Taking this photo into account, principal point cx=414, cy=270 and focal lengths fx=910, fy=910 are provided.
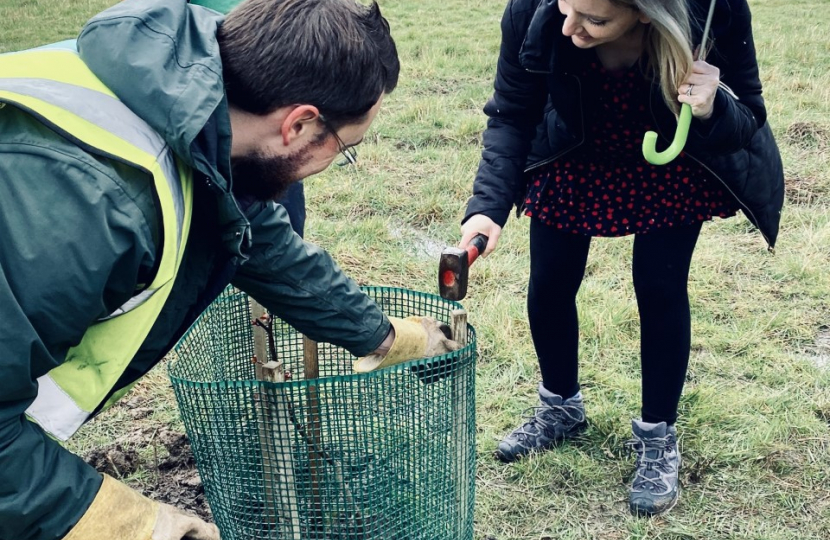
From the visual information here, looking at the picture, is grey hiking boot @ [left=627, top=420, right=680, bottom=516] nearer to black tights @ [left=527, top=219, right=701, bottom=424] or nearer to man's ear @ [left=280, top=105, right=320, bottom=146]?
black tights @ [left=527, top=219, right=701, bottom=424]

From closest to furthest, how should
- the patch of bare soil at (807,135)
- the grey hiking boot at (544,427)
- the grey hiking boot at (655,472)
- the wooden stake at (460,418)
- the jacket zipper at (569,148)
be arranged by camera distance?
the wooden stake at (460,418)
the jacket zipper at (569,148)
the grey hiking boot at (655,472)
the grey hiking boot at (544,427)
the patch of bare soil at (807,135)

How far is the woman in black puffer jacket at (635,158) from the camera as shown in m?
2.21

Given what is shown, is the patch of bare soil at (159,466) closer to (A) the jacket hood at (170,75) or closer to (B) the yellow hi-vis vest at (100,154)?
(B) the yellow hi-vis vest at (100,154)

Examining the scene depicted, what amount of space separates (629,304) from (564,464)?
Answer: 1190mm

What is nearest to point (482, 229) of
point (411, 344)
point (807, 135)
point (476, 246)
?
point (476, 246)

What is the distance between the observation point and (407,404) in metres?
2.25

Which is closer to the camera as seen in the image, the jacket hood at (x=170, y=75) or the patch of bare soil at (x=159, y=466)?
the jacket hood at (x=170, y=75)

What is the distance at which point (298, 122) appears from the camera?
177 cm

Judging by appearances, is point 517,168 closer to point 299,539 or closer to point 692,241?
point 692,241

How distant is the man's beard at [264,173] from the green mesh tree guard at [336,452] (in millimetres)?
467

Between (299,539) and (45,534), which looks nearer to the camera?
(45,534)

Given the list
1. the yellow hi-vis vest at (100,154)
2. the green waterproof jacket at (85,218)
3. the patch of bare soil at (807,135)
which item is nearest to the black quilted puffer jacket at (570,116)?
the green waterproof jacket at (85,218)

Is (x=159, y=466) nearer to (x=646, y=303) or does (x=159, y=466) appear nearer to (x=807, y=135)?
(x=646, y=303)

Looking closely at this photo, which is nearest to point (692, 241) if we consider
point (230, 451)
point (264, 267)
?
point (264, 267)
